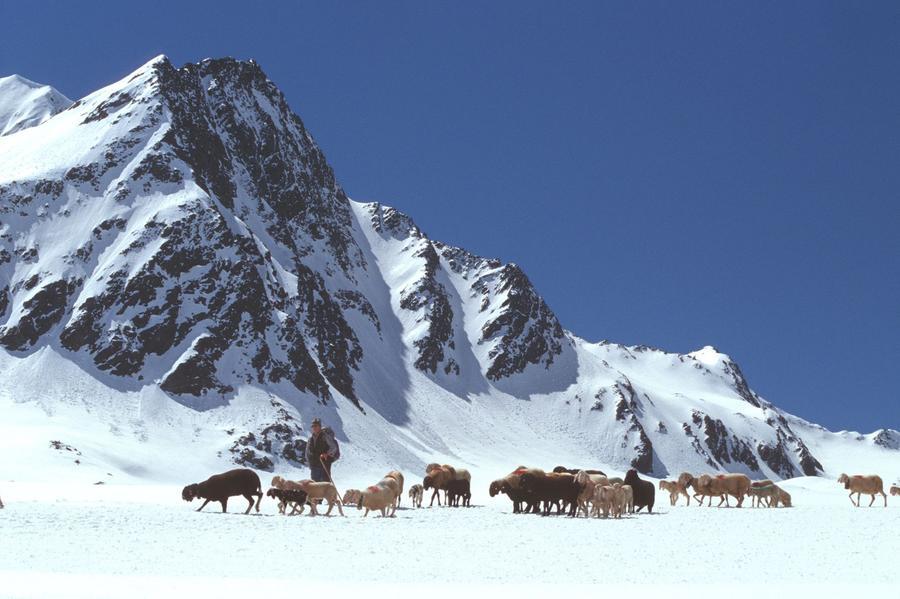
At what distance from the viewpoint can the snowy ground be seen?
15.7 meters

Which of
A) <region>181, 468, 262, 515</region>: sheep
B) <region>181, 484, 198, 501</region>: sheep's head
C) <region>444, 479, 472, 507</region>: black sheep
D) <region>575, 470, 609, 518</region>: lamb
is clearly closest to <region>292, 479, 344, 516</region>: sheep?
<region>181, 468, 262, 515</region>: sheep

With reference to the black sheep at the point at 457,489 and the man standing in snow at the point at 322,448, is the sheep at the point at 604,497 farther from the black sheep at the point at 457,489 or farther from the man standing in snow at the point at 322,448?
the man standing in snow at the point at 322,448

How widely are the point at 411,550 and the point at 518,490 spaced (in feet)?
44.6

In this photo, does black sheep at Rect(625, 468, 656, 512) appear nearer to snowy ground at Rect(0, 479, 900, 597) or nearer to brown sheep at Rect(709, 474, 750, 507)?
brown sheep at Rect(709, 474, 750, 507)

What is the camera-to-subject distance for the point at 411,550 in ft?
64.7

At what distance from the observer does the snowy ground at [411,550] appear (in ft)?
51.4

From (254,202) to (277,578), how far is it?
Result: 178 m

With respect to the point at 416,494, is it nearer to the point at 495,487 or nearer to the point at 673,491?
the point at 495,487

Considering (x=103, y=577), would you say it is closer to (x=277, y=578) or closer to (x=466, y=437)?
(x=277, y=578)

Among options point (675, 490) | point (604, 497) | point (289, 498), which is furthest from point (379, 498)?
point (675, 490)

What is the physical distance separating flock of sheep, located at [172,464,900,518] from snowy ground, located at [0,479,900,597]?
41.6 inches

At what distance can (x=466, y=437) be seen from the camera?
17238 centimetres

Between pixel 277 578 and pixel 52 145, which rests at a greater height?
pixel 52 145

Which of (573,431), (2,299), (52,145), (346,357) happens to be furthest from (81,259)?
(573,431)
